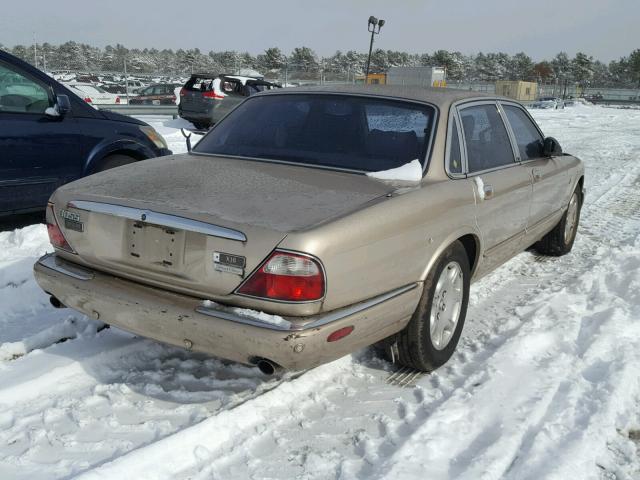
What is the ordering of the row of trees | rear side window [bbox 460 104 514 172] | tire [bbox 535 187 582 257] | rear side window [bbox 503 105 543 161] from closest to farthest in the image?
rear side window [bbox 460 104 514 172]
rear side window [bbox 503 105 543 161]
tire [bbox 535 187 582 257]
the row of trees

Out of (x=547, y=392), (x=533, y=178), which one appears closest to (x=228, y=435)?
(x=547, y=392)

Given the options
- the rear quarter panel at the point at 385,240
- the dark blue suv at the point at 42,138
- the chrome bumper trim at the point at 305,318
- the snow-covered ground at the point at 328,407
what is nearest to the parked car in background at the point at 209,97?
the dark blue suv at the point at 42,138

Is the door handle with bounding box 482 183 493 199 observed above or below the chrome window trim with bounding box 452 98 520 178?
below

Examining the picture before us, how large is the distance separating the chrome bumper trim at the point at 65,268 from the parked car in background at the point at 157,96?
2217 cm

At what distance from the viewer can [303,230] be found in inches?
102

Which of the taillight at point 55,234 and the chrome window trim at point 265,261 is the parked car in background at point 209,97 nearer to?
the taillight at point 55,234

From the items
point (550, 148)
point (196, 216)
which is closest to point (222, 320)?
point (196, 216)

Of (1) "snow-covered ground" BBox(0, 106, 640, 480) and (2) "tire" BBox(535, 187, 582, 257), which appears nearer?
(1) "snow-covered ground" BBox(0, 106, 640, 480)

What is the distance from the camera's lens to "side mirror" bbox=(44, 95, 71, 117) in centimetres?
559

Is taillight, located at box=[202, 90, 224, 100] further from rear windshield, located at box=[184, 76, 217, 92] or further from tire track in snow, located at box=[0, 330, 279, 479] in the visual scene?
tire track in snow, located at box=[0, 330, 279, 479]

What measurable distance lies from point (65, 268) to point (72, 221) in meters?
0.25

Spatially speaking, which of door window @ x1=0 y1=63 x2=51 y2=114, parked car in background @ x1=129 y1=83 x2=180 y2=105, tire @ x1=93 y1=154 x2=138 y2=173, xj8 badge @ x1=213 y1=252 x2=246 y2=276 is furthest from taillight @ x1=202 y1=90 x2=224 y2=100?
xj8 badge @ x1=213 y1=252 x2=246 y2=276

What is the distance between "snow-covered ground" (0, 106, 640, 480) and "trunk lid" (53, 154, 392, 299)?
608 mm

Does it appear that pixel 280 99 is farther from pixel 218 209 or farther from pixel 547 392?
pixel 547 392
